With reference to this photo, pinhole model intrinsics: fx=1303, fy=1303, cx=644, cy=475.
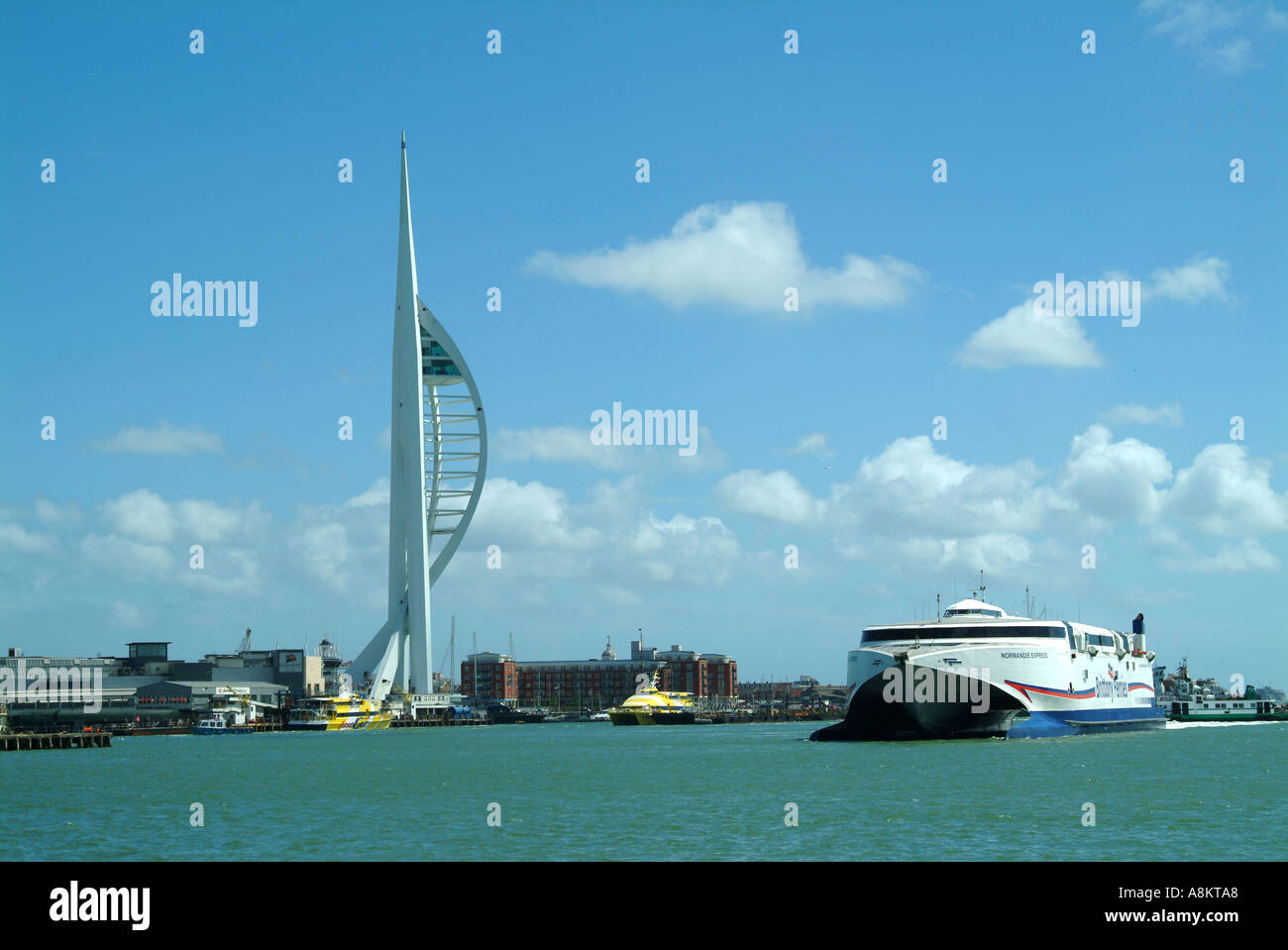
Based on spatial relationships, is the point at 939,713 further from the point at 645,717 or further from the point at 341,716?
the point at 645,717

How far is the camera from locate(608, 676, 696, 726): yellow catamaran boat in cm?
12662

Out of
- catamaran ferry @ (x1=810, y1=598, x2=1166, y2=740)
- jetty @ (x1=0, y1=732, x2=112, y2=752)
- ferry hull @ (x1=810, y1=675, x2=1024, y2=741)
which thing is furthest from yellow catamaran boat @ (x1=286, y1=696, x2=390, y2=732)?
ferry hull @ (x1=810, y1=675, x2=1024, y2=741)

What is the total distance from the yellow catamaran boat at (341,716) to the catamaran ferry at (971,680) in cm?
6057

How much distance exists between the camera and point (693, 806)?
31078mm

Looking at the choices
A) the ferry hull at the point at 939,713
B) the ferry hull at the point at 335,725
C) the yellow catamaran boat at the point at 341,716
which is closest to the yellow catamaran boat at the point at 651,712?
the yellow catamaran boat at the point at 341,716

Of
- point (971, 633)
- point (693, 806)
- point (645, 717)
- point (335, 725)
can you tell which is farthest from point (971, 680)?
point (645, 717)

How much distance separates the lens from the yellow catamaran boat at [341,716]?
362 ft

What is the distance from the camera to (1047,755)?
44094mm

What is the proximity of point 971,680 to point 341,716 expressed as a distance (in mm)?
71891

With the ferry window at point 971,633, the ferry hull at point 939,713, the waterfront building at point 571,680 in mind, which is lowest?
the waterfront building at point 571,680

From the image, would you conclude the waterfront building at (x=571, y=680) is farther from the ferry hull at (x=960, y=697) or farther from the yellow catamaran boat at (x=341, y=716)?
the ferry hull at (x=960, y=697)

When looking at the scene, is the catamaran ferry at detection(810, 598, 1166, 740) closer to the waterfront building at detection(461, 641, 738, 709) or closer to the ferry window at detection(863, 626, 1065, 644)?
the ferry window at detection(863, 626, 1065, 644)
